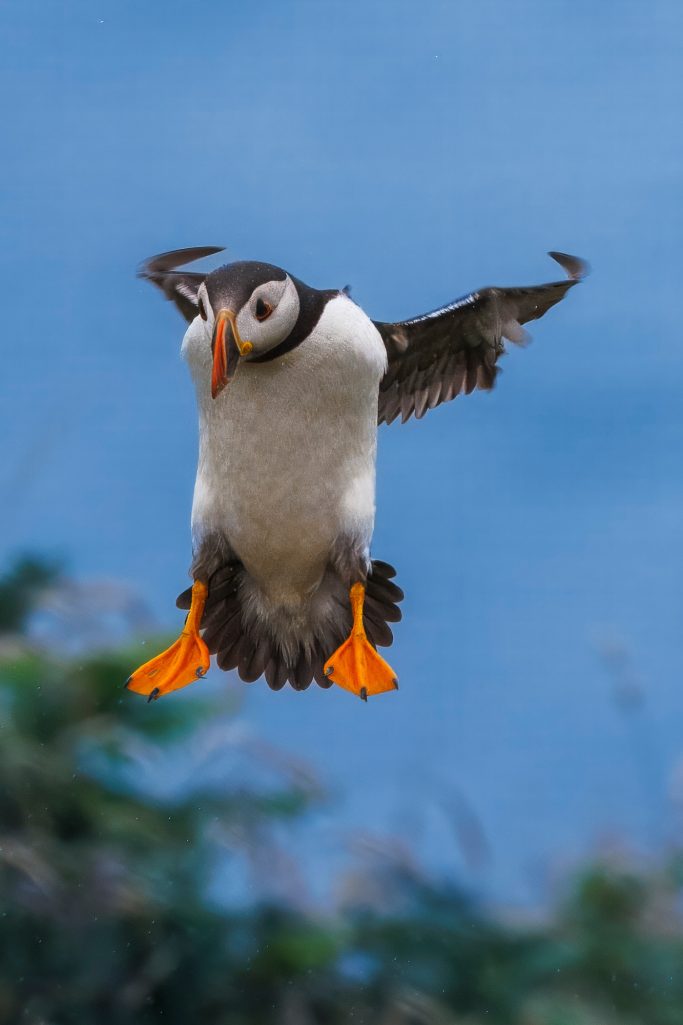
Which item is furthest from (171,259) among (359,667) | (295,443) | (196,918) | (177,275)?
(196,918)

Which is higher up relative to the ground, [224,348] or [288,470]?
[224,348]

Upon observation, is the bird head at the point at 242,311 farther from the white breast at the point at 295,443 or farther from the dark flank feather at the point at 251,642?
the dark flank feather at the point at 251,642

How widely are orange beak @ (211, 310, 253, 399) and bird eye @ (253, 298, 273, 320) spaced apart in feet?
0.28

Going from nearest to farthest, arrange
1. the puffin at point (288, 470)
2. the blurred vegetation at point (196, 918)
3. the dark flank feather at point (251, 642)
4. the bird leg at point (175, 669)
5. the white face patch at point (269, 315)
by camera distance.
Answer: the white face patch at point (269, 315)
the puffin at point (288, 470)
the bird leg at point (175, 669)
the dark flank feather at point (251, 642)
the blurred vegetation at point (196, 918)

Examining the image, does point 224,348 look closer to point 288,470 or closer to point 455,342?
point 288,470

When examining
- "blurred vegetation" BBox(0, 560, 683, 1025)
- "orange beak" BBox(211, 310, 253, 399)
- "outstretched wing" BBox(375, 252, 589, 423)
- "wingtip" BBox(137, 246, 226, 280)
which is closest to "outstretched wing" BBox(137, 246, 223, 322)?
"wingtip" BBox(137, 246, 226, 280)

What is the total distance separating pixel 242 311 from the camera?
3.00 meters

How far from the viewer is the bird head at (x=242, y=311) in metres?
2.92

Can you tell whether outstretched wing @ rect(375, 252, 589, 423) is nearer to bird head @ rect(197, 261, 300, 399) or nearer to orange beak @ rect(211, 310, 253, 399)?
bird head @ rect(197, 261, 300, 399)

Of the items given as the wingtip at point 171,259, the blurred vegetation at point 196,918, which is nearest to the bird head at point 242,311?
the wingtip at point 171,259

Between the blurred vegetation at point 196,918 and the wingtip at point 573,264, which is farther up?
the wingtip at point 573,264

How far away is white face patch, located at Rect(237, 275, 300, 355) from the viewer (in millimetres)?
3021

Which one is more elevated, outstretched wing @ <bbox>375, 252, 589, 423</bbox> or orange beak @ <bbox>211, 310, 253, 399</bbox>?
orange beak @ <bbox>211, 310, 253, 399</bbox>

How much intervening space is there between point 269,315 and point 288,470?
16.3 inches
